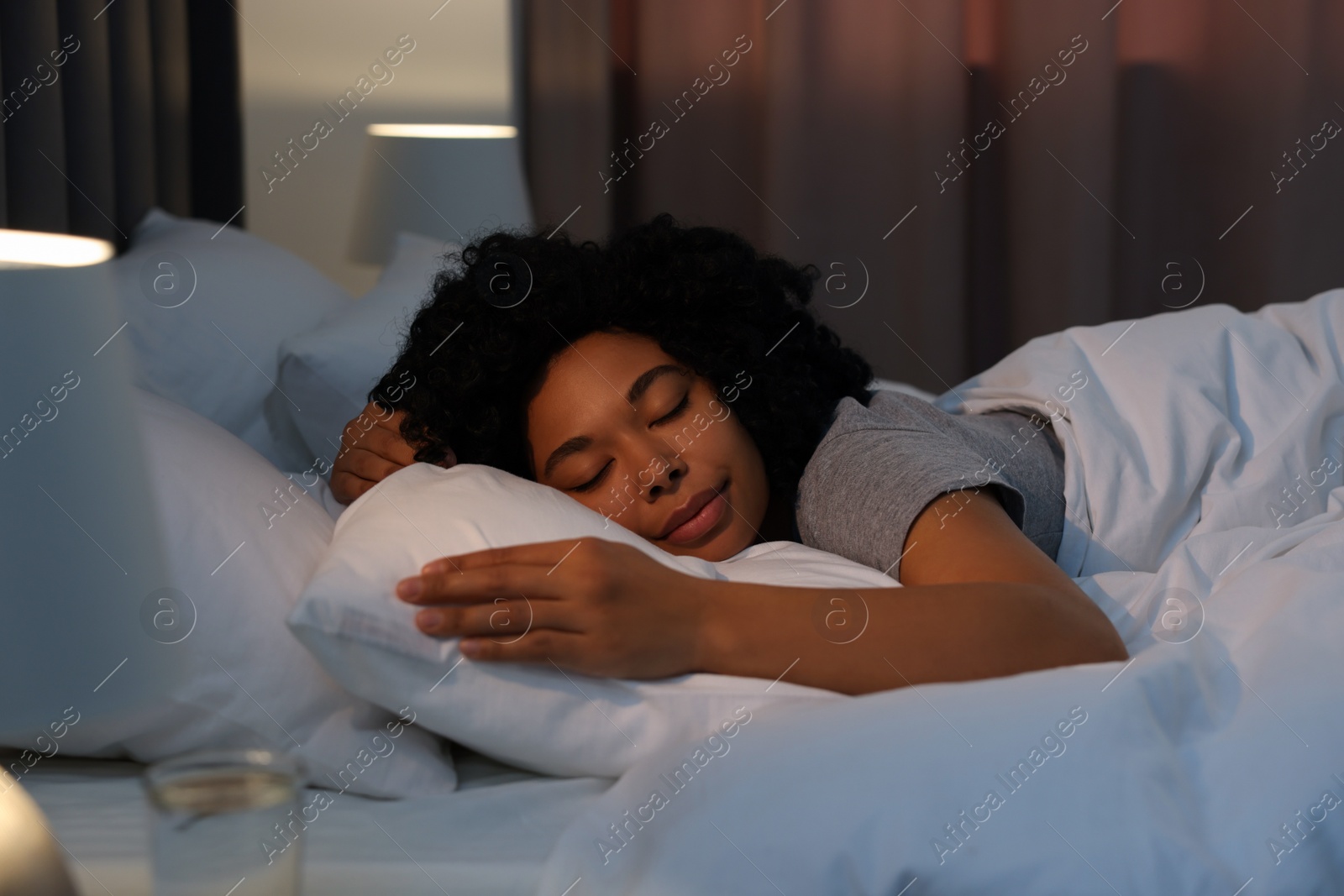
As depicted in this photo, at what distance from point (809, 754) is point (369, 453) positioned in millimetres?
685

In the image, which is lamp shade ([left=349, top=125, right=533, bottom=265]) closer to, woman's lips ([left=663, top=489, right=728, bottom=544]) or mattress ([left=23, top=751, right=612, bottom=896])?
woman's lips ([left=663, top=489, right=728, bottom=544])

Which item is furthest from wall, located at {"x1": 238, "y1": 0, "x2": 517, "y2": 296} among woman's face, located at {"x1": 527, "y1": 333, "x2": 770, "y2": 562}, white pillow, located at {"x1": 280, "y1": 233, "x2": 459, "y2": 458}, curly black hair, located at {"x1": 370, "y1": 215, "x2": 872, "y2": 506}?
woman's face, located at {"x1": 527, "y1": 333, "x2": 770, "y2": 562}

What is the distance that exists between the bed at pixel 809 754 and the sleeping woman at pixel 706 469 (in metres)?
0.04

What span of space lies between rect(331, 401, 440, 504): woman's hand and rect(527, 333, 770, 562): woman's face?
169 mm

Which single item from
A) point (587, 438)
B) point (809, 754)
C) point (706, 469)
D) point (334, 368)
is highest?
point (334, 368)

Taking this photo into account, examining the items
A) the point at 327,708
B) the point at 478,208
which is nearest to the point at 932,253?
the point at 478,208

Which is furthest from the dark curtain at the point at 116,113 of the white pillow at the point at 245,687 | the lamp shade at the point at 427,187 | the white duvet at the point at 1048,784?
the white duvet at the point at 1048,784

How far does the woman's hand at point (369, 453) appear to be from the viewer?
1.19 meters

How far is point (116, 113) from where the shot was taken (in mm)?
1719

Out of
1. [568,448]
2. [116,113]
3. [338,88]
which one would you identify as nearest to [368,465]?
[568,448]

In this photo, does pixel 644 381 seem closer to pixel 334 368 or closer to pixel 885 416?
pixel 885 416

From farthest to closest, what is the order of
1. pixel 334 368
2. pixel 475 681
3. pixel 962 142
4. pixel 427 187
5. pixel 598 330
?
pixel 962 142 < pixel 427 187 < pixel 334 368 < pixel 598 330 < pixel 475 681

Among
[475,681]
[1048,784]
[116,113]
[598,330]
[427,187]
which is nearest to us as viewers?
[1048,784]

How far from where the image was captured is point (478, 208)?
2.17 m
